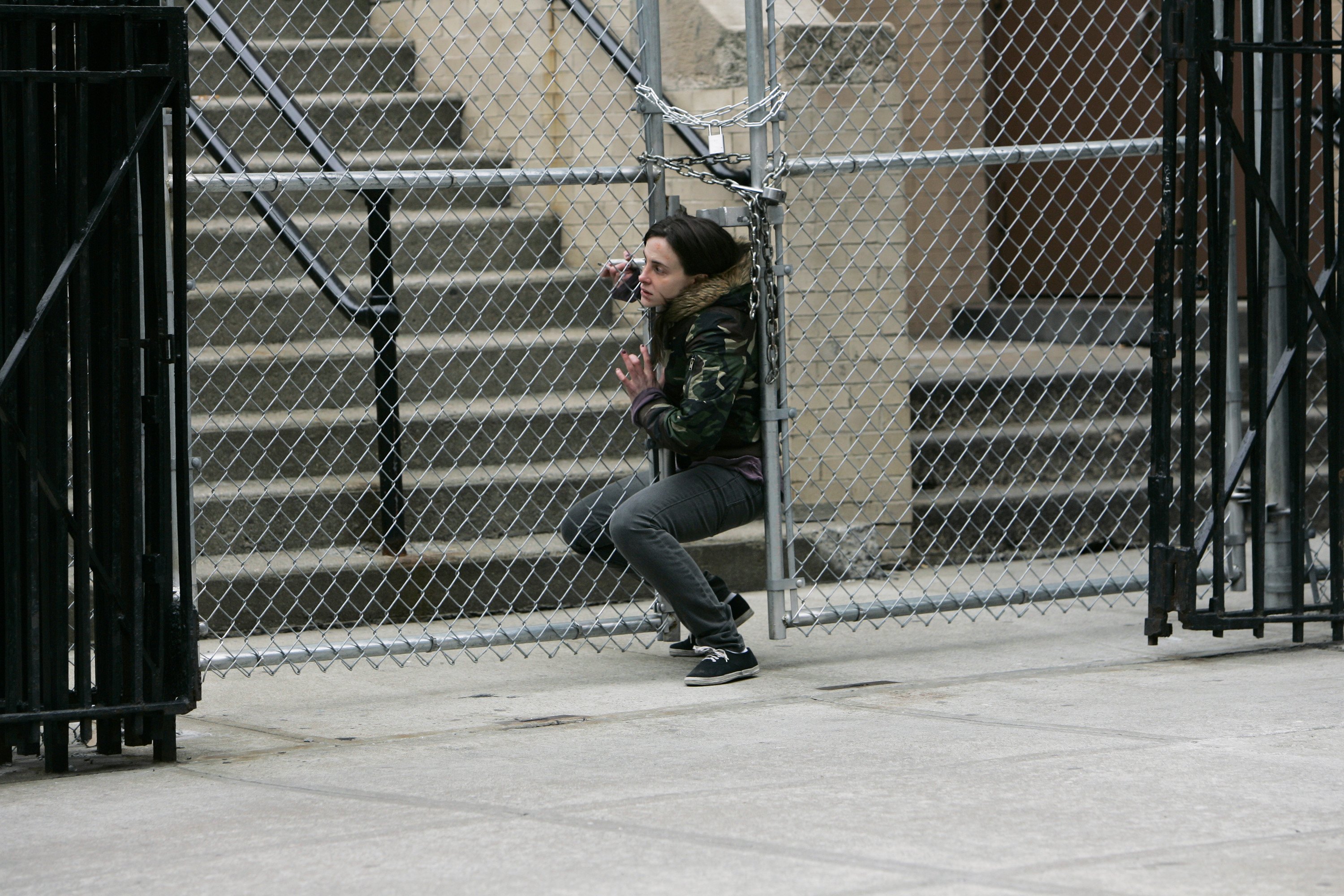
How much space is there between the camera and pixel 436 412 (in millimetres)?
7418

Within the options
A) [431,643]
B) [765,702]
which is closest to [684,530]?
[765,702]

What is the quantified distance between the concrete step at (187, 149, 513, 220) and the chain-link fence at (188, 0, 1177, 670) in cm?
3

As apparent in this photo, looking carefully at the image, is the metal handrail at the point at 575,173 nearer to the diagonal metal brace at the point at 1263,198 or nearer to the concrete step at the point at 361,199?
the diagonal metal brace at the point at 1263,198

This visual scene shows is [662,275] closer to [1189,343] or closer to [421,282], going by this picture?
[1189,343]

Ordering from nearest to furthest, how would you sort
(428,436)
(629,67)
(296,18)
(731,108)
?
Result: (731,108) → (629,67) → (428,436) → (296,18)

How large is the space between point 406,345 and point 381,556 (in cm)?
123

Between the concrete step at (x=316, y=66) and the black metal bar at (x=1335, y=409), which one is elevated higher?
the concrete step at (x=316, y=66)

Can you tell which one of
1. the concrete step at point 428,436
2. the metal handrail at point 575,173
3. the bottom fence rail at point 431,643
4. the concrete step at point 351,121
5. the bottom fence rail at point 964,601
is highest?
the concrete step at point 351,121

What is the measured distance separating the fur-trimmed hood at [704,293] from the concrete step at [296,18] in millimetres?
3779

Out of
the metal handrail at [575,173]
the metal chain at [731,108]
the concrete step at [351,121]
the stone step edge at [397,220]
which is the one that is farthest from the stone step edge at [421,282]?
the metal chain at [731,108]

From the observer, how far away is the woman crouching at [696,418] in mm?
5656

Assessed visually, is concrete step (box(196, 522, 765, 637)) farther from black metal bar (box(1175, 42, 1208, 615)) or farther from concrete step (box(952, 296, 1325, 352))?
concrete step (box(952, 296, 1325, 352))

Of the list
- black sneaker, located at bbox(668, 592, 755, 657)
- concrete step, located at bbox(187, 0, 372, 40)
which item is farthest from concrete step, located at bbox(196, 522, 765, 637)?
concrete step, located at bbox(187, 0, 372, 40)

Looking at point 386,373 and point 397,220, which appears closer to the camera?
point 386,373
